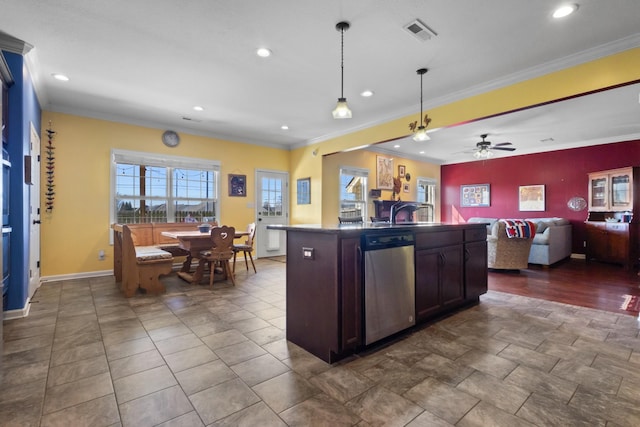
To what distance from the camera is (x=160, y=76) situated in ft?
12.1

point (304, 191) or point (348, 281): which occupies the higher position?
point (304, 191)

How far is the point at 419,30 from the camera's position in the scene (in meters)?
2.75

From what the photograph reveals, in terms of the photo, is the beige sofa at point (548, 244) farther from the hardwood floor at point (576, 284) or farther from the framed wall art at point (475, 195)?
the framed wall art at point (475, 195)

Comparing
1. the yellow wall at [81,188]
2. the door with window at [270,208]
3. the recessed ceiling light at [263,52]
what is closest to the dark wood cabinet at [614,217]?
the recessed ceiling light at [263,52]

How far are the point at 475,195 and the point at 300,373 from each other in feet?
28.7

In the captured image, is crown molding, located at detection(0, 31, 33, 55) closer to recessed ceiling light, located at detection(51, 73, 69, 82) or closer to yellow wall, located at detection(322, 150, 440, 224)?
recessed ceiling light, located at detection(51, 73, 69, 82)

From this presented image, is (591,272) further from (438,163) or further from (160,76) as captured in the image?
(160,76)

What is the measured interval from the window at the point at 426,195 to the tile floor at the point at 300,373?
19.7 feet

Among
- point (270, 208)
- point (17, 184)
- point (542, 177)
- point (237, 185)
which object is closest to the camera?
point (17, 184)

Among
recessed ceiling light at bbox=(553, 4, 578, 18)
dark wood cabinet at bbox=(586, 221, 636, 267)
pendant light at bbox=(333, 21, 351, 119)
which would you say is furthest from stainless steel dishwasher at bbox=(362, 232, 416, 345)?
dark wood cabinet at bbox=(586, 221, 636, 267)

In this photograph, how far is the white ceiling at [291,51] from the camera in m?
2.49

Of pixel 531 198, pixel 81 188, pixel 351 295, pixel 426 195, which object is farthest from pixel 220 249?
pixel 531 198

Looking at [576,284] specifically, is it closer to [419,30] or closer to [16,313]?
[419,30]

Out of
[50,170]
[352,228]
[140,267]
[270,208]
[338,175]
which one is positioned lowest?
[140,267]
